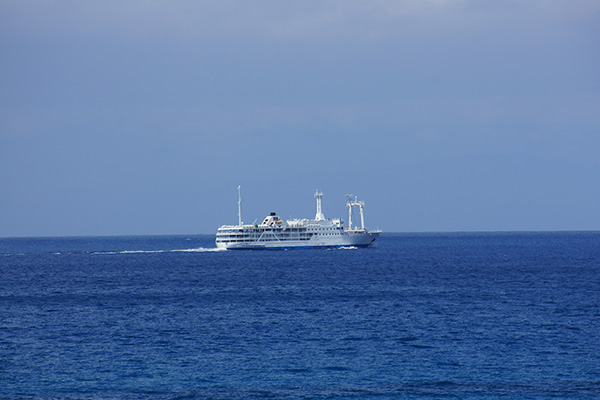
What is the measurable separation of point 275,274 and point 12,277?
38.8 metres

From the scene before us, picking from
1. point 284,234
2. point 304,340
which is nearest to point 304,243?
point 284,234

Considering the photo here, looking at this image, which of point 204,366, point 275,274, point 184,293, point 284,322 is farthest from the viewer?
point 275,274

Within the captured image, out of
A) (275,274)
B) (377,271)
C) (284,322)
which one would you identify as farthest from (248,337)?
(377,271)

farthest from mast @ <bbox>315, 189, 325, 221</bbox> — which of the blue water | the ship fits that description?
the blue water

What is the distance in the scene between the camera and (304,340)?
46562 millimetres

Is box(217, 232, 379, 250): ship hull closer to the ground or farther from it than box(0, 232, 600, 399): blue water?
farther from it

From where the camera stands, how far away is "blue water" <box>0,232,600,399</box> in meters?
35.2

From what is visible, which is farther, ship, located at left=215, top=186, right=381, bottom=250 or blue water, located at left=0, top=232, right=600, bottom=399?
ship, located at left=215, top=186, right=381, bottom=250

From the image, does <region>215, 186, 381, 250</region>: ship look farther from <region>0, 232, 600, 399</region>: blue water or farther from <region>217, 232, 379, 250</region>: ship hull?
<region>0, 232, 600, 399</region>: blue water

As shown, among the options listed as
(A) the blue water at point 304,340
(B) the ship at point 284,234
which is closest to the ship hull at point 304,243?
(B) the ship at point 284,234

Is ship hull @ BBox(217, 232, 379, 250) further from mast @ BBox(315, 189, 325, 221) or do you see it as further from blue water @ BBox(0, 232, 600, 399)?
blue water @ BBox(0, 232, 600, 399)

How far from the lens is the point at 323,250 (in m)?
175

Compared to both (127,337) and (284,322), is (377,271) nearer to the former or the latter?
(284,322)

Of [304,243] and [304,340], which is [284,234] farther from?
[304,340]
